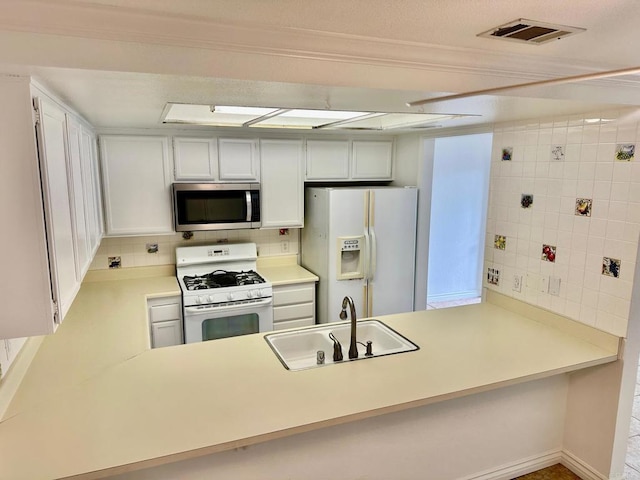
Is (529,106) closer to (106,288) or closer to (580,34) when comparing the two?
(580,34)

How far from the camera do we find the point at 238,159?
12.1ft

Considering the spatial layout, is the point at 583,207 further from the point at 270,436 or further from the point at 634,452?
the point at 270,436

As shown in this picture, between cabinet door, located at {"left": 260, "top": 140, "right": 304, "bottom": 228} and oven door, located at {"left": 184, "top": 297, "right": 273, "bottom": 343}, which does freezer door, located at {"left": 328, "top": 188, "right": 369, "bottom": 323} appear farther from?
oven door, located at {"left": 184, "top": 297, "right": 273, "bottom": 343}

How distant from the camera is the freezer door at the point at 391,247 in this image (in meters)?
3.83

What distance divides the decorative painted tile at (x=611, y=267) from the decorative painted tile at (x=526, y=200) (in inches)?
22.2

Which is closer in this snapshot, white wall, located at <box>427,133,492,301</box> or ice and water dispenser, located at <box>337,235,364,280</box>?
ice and water dispenser, located at <box>337,235,364,280</box>

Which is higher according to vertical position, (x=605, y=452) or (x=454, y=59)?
(x=454, y=59)

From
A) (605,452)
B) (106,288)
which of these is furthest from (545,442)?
(106,288)

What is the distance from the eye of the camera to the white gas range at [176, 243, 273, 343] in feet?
11.0

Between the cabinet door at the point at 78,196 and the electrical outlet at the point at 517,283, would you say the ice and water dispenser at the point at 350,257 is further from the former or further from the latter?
the cabinet door at the point at 78,196

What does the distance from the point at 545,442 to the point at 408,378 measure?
1.23 metres

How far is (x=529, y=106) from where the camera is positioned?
2.23 meters

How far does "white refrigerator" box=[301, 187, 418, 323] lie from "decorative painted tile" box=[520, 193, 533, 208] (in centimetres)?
124

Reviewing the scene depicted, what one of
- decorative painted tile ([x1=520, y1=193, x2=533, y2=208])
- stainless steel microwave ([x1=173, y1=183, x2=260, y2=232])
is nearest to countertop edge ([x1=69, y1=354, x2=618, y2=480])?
decorative painted tile ([x1=520, y1=193, x2=533, y2=208])
